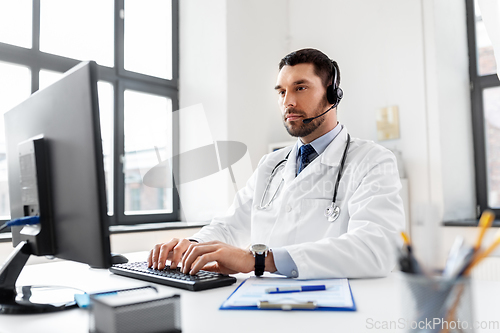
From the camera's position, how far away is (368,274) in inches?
41.4

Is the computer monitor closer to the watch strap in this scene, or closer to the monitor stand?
the monitor stand

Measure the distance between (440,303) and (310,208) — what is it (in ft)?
3.12

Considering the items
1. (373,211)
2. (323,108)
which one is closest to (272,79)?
(323,108)

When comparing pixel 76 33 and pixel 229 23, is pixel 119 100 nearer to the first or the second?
pixel 76 33

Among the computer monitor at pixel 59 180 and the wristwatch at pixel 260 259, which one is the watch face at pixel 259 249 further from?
the computer monitor at pixel 59 180

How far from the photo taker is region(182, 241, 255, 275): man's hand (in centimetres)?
101

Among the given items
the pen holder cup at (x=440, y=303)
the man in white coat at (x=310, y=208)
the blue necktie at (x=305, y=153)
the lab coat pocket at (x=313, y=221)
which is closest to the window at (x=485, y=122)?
the man in white coat at (x=310, y=208)

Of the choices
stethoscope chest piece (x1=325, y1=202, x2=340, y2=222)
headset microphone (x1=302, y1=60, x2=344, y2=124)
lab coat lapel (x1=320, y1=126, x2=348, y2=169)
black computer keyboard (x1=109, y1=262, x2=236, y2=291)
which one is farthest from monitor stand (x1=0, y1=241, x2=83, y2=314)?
headset microphone (x1=302, y1=60, x2=344, y2=124)

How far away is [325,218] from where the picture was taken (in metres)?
1.36

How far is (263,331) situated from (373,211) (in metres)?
0.62

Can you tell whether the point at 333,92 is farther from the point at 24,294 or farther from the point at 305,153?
the point at 24,294

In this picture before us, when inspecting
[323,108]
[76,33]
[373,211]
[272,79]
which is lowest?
[373,211]

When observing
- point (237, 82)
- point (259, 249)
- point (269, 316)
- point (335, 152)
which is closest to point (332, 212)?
point (335, 152)

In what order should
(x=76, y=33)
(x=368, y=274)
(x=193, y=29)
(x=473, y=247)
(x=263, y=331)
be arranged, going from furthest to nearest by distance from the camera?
(x=193, y=29) → (x=76, y=33) → (x=368, y=274) → (x=263, y=331) → (x=473, y=247)
